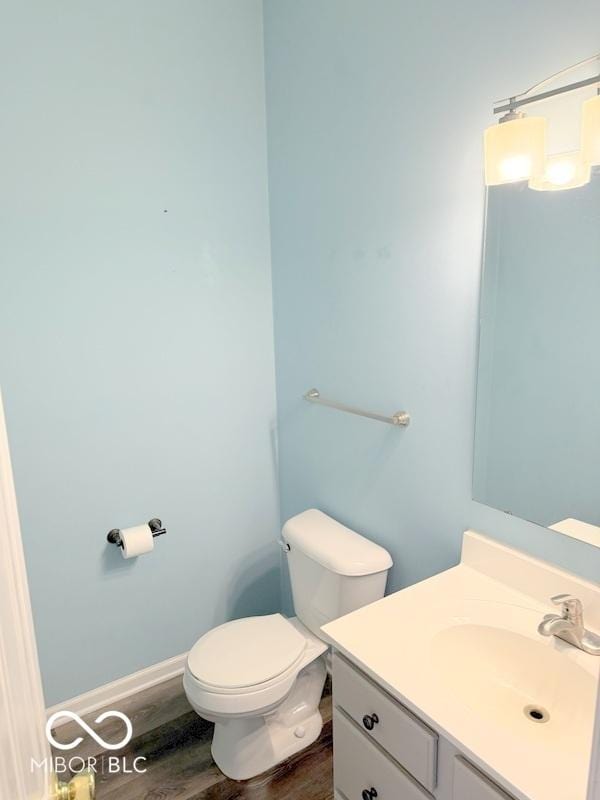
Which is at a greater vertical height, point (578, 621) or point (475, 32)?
point (475, 32)

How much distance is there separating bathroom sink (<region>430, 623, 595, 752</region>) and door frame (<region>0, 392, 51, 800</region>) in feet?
2.65

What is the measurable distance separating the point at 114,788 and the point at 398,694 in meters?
→ 1.26

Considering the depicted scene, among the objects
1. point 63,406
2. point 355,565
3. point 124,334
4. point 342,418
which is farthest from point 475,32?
point 63,406

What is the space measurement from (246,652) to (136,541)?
22.0 inches

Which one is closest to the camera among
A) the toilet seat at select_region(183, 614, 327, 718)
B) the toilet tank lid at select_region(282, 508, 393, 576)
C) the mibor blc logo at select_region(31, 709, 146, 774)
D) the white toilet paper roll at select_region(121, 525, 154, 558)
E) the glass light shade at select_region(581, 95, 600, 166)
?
the glass light shade at select_region(581, 95, 600, 166)

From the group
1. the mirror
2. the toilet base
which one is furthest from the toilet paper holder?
the mirror

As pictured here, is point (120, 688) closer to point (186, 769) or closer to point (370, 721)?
point (186, 769)

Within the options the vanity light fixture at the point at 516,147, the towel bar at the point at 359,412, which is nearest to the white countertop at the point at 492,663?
the towel bar at the point at 359,412

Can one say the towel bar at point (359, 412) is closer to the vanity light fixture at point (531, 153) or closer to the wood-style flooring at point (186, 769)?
the vanity light fixture at point (531, 153)

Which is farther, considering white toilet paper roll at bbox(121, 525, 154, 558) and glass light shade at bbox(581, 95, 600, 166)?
white toilet paper roll at bbox(121, 525, 154, 558)

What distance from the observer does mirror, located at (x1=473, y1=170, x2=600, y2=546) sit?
1261 mm

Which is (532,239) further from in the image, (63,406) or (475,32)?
(63,406)

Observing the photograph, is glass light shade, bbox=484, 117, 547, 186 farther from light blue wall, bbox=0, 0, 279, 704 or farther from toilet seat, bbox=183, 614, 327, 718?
toilet seat, bbox=183, 614, 327, 718

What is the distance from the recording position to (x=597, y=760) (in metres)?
0.59
